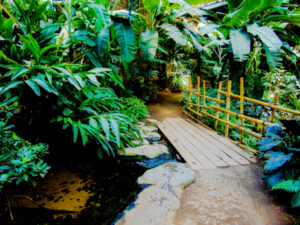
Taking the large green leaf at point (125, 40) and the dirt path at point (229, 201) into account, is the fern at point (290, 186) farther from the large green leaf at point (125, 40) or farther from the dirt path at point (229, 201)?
the large green leaf at point (125, 40)

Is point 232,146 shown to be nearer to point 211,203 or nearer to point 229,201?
point 229,201

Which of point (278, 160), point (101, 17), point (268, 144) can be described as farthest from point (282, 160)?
point (101, 17)

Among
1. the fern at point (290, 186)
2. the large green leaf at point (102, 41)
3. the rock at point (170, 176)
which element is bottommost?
the rock at point (170, 176)

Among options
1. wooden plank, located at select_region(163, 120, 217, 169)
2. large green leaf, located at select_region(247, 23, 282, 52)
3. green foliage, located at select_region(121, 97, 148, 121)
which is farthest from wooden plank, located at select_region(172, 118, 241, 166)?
large green leaf, located at select_region(247, 23, 282, 52)

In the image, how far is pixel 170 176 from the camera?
84.5 inches

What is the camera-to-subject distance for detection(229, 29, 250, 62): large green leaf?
12.0 feet

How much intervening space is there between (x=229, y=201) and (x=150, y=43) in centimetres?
334

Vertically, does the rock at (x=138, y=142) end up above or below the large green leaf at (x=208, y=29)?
below

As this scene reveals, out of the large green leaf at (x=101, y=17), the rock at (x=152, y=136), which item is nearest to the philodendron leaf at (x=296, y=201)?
the rock at (x=152, y=136)

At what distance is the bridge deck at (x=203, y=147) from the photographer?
2572mm

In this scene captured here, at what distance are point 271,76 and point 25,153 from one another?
20.2 feet

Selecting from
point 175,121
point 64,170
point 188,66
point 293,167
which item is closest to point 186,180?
point 293,167

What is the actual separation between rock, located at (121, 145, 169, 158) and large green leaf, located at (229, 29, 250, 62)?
2.41 meters

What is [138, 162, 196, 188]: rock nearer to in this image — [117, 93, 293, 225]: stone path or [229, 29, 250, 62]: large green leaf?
[117, 93, 293, 225]: stone path
